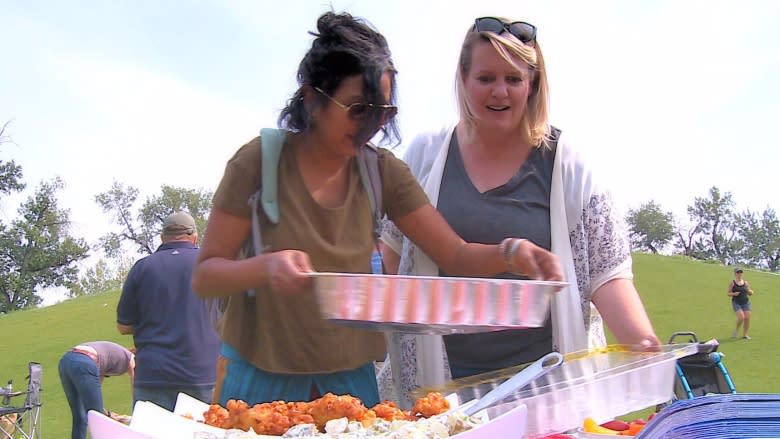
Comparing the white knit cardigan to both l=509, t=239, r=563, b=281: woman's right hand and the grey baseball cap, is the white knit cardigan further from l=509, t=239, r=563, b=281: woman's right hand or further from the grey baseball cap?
the grey baseball cap

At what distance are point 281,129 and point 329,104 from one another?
12 cm

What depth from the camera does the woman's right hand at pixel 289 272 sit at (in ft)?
3.71

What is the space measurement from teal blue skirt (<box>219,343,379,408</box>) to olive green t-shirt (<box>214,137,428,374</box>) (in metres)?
0.02

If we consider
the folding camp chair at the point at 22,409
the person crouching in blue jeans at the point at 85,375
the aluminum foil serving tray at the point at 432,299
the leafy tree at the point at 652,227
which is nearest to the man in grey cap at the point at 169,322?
the person crouching in blue jeans at the point at 85,375

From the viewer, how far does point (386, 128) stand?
154cm

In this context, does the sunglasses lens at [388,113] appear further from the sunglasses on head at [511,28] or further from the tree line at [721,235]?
the tree line at [721,235]

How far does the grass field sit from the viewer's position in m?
11.3

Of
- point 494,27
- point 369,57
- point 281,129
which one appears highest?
point 494,27

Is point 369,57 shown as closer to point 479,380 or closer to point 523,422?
point 479,380

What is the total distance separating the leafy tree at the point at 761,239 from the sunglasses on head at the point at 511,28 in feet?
181

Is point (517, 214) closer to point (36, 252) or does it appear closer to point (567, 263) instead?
point (567, 263)

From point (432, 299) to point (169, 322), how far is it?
376cm

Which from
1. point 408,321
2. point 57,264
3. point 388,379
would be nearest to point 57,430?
point 388,379

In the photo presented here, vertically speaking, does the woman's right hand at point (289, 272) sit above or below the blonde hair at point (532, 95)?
below
